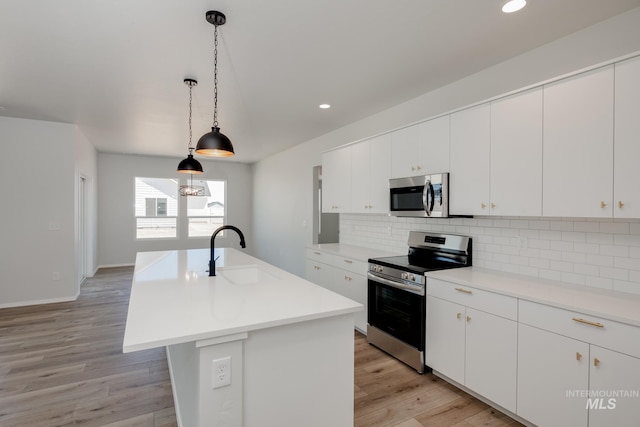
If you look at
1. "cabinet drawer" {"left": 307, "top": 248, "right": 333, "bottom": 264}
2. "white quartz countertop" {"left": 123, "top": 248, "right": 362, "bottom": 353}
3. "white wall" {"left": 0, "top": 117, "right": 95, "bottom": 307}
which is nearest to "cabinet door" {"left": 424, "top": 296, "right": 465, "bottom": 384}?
"white quartz countertop" {"left": 123, "top": 248, "right": 362, "bottom": 353}

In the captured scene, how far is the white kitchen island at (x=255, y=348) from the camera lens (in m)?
1.35

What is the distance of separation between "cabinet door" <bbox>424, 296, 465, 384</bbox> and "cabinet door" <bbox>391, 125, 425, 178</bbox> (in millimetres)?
1279

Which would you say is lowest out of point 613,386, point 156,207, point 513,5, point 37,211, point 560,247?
point 613,386

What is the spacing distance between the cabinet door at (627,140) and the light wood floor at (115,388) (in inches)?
60.7

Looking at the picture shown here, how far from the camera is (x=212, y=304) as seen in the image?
1691 millimetres

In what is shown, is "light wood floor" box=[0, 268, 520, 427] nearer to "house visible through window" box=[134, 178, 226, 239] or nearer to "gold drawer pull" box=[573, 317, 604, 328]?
"gold drawer pull" box=[573, 317, 604, 328]

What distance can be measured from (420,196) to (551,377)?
5.42ft

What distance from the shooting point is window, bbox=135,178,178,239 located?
25.3 ft

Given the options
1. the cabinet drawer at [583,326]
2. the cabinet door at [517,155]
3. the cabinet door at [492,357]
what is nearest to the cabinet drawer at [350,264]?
the cabinet door at [492,357]

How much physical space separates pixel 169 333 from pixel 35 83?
349cm

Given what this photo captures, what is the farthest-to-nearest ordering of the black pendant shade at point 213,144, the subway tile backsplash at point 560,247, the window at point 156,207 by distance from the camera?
the window at point 156,207, the black pendant shade at point 213,144, the subway tile backsplash at point 560,247

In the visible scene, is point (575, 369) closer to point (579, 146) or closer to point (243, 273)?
point (579, 146)

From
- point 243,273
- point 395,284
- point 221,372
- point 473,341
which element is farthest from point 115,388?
point 473,341

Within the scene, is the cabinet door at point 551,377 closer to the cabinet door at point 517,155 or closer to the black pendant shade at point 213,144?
the cabinet door at point 517,155
